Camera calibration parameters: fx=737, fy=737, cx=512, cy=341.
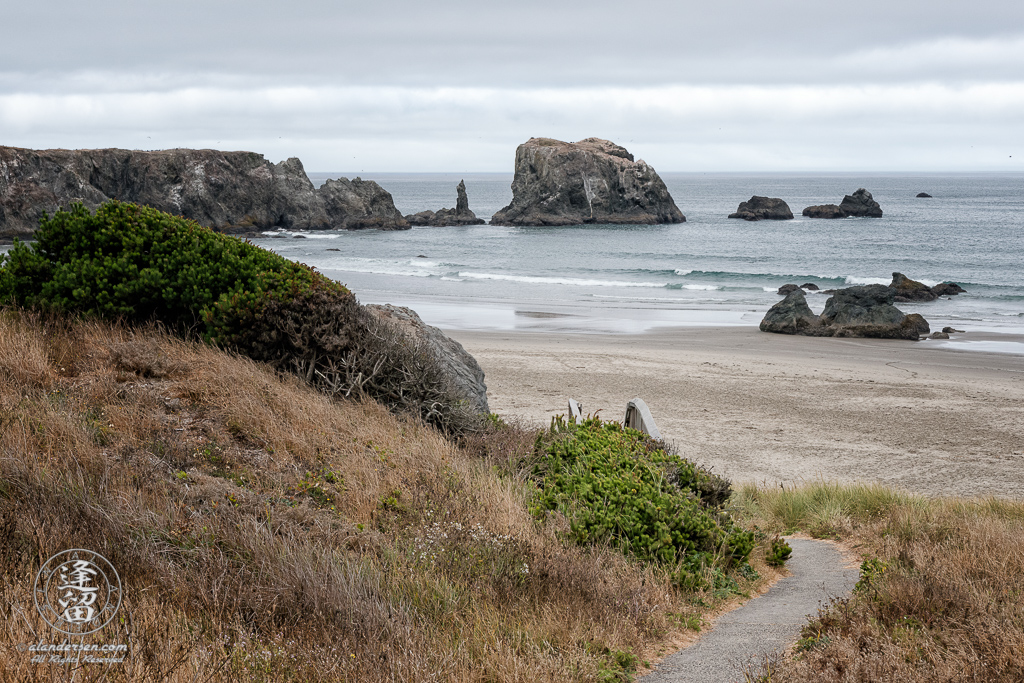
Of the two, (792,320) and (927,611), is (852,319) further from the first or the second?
(927,611)

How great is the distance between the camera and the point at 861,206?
90.7 m

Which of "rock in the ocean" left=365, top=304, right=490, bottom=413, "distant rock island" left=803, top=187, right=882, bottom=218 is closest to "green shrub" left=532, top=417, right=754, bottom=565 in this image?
"rock in the ocean" left=365, top=304, right=490, bottom=413

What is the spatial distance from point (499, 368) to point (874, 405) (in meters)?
8.34

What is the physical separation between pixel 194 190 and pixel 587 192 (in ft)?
142

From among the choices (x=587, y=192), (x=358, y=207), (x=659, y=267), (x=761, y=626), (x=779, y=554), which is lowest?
(x=779, y=554)

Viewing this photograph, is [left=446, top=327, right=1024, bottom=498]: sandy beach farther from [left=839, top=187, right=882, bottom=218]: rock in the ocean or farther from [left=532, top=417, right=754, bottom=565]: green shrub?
[left=839, top=187, right=882, bottom=218]: rock in the ocean

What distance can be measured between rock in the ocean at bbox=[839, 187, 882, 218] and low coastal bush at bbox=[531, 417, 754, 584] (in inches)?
3710

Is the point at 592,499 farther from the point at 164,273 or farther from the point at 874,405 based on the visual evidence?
the point at 874,405

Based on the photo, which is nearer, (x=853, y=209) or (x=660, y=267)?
(x=660, y=267)

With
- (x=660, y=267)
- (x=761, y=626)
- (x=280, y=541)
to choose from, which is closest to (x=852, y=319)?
(x=660, y=267)

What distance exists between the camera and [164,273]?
7.59 metres

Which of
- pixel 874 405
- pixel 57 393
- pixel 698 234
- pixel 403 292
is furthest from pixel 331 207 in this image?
pixel 57 393

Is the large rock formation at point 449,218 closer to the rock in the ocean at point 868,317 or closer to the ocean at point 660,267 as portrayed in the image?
the ocean at point 660,267

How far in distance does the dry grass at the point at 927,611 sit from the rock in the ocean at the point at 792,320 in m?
19.9
